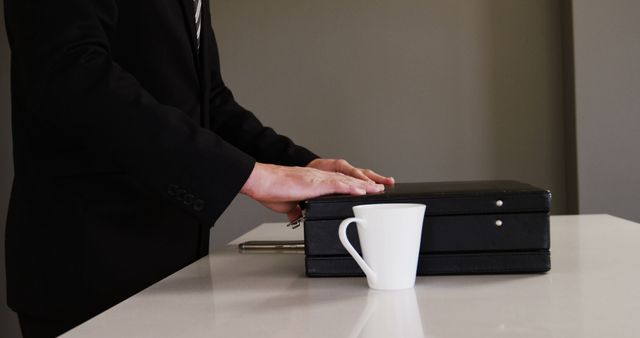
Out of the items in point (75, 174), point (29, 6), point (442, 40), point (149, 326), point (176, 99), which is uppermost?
point (442, 40)

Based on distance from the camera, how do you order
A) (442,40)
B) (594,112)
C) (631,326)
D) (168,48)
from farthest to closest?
(442,40), (594,112), (168,48), (631,326)

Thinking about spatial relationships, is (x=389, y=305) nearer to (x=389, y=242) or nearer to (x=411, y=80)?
(x=389, y=242)

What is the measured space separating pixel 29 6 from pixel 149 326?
51cm

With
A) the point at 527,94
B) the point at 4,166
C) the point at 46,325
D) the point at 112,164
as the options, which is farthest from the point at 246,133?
the point at 4,166

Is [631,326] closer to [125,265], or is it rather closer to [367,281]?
[367,281]

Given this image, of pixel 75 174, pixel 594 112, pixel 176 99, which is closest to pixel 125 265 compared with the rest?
pixel 75 174

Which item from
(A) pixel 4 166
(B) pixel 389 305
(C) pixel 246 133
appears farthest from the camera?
(A) pixel 4 166

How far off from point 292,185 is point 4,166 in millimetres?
3044

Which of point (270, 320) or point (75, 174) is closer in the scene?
point (270, 320)

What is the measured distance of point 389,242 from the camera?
90cm

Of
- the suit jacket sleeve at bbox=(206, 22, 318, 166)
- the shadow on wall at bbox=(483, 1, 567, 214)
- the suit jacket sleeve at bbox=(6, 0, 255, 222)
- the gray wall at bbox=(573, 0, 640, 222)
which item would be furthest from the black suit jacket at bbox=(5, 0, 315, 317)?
the shadow on wall at bbox=(483, 1, 567, 214)

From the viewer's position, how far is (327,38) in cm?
364

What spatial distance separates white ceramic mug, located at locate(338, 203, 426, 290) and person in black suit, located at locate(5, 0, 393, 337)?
161mm

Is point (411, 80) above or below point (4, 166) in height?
above
